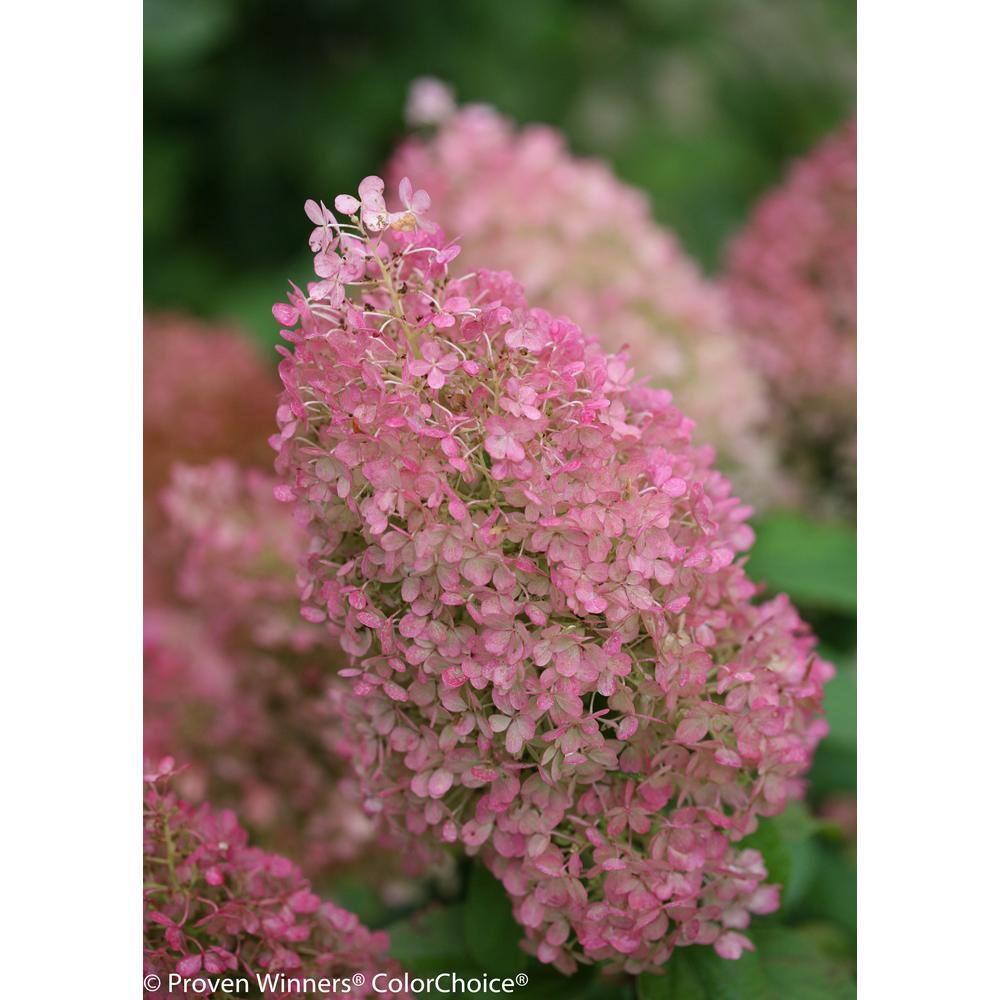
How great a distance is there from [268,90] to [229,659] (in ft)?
3.55

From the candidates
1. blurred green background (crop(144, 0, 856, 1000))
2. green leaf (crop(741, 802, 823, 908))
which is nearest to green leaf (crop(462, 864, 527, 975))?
blurred green background (crop(144, 0, 856, 1000))

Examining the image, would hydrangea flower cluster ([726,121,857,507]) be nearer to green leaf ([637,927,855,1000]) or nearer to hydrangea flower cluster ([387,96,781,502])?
hydrangea flower cluster ([387,96,781,502])

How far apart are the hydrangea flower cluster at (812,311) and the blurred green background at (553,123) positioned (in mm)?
188

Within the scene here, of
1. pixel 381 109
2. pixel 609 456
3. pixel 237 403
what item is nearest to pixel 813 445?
pixel 237 403

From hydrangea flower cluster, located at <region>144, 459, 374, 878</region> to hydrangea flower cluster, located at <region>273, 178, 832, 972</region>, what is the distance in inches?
10.4

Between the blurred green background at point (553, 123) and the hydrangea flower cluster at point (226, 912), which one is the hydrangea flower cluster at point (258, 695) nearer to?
the blurred green background at point (553, 123)

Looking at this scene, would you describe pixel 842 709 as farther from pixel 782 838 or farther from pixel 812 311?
pixel 812 311

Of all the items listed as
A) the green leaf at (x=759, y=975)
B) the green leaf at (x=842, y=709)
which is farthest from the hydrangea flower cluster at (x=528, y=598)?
the green leaf at (x=842, y=709)

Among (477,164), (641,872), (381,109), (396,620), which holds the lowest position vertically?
(641,872)

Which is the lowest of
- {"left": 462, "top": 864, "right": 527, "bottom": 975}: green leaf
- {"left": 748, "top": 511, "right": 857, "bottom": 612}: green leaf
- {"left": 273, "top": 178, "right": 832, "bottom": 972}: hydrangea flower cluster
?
{"left": 462, "top": 864, "right": 527, "bottom": 975}: green leaf

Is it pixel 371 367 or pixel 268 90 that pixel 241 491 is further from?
pixel 268 90

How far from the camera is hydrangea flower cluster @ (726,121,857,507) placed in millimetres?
1264

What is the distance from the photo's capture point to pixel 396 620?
25.0 inches

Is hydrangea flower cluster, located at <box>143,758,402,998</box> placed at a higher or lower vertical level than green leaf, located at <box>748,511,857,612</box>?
lower
